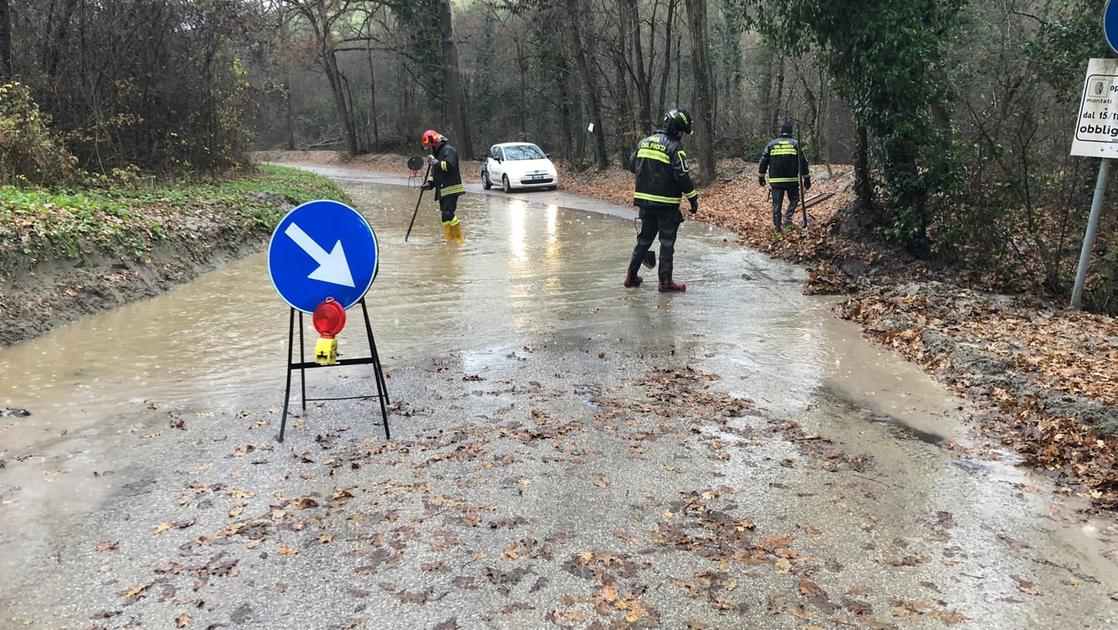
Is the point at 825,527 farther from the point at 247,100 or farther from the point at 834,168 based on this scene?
the point at 247,100

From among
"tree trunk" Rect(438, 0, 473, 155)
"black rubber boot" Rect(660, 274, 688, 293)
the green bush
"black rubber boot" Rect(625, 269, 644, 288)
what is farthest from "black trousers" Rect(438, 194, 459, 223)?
"tree trunk" Rect(438, 0, 473, 155)

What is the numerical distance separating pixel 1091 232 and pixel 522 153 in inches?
806

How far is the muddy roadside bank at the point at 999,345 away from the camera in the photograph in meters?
4.68

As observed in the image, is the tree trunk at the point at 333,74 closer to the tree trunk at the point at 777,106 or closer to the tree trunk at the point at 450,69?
the tree trunk at the point at 450,69

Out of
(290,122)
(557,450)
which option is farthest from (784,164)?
(290,122)

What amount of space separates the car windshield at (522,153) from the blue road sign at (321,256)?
70.0 ft

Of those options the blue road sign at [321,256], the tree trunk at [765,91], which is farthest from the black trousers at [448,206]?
the tree trunk at [765,91]

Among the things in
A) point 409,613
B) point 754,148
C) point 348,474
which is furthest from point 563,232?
point 754,148

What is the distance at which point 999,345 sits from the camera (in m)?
6.39

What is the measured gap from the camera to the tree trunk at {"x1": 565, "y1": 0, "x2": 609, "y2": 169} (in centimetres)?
2558

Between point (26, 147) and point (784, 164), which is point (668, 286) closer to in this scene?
point (784, 164)

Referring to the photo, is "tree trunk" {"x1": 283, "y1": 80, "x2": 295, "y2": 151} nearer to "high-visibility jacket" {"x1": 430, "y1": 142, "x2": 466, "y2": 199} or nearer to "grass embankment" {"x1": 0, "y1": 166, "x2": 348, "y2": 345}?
"grass embankment" {"x1": 0, "y1": 166, "x2": 348, "y2": 345}

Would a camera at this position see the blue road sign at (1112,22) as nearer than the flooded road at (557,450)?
No

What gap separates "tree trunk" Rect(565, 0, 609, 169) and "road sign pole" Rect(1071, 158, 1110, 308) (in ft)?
66.6
